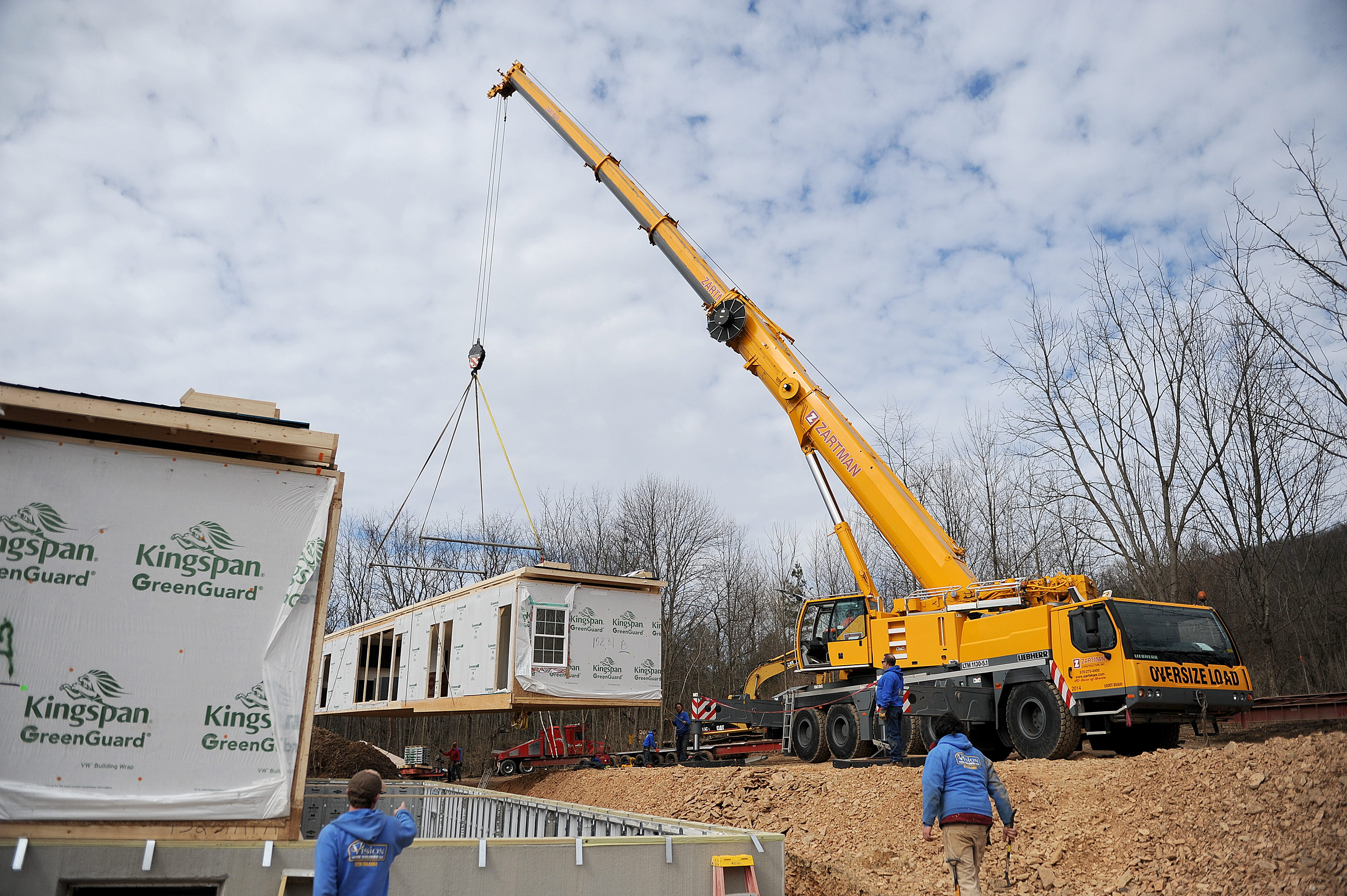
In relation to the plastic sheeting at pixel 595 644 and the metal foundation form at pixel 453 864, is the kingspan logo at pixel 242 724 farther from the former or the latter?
the plastic sheeting at pixel 595 644

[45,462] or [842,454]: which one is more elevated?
[842,454]

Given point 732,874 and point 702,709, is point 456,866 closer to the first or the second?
point 732,874

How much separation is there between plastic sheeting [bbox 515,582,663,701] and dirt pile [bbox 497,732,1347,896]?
9.53ft

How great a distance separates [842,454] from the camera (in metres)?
15.8

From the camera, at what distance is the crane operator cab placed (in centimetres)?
1586

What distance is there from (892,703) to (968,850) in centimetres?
631

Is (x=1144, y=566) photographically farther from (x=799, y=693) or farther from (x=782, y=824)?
(x=782, y=824)

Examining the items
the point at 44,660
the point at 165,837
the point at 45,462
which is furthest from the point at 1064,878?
the point at 45,462

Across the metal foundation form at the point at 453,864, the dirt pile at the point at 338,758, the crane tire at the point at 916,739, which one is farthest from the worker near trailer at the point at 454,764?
the metal foundation form at the point at 453,864

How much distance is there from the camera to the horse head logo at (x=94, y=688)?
5.20 meters

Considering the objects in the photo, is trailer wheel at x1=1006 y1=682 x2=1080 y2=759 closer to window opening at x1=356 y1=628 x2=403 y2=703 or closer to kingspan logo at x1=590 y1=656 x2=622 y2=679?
kingspan logo at x1=590 y1=656 x2=622 y2=679

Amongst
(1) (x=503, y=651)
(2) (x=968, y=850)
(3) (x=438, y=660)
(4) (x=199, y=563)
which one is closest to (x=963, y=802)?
(2) (x=968, y=850)

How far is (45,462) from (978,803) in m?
7.06

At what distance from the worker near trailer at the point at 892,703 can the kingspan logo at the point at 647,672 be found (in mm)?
4163
